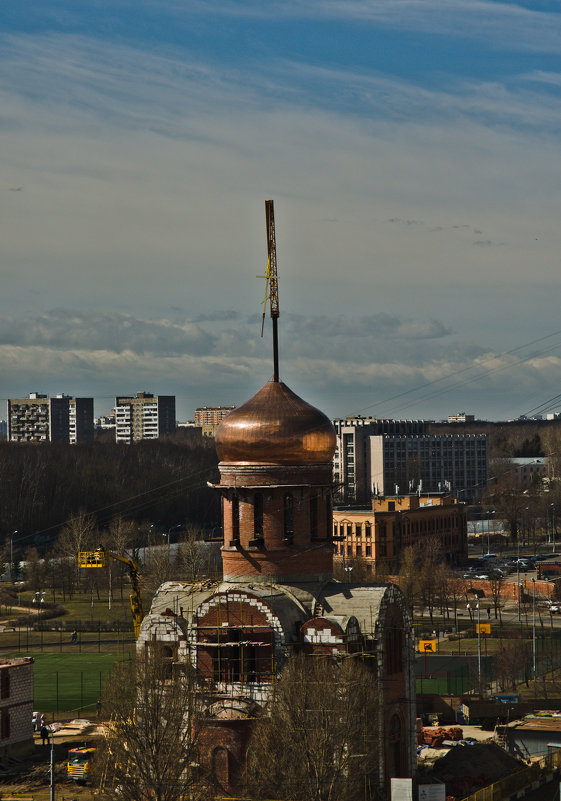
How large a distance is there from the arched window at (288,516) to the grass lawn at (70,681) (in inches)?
847

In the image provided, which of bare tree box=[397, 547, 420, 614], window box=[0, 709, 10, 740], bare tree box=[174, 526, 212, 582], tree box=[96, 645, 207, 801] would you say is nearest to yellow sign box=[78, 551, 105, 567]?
window box=[0, 709, 10, 740]

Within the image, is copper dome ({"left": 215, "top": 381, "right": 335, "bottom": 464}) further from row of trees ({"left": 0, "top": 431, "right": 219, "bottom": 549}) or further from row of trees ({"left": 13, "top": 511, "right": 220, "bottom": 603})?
row of trees ({"left": 0, "top": 431, "right": 219, "bottom": 549})

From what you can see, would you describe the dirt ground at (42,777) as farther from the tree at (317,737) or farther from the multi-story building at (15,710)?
the tree at (317,737)

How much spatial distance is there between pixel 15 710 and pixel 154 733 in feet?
60.1

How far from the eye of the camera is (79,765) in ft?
153

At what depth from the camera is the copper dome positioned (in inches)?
1629

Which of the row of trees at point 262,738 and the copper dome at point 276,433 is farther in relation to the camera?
the copper dome at point 276,433

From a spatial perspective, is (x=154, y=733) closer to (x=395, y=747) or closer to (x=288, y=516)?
(x=395, y=747)

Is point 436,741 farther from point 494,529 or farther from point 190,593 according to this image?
point 494,529

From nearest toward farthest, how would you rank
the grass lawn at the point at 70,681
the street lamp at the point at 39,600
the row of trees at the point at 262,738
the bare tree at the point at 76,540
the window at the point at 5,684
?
the row of trees at the point at 262,738 → the window at the point at 5,684 → the grass lawn at the point at 70,681 → the street lamp at the point at 39,600 → the bare tree at the point at 76,540

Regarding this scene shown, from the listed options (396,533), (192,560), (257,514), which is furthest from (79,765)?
(396,533)

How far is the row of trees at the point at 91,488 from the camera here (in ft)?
502

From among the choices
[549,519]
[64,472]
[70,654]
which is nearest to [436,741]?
[70,654]

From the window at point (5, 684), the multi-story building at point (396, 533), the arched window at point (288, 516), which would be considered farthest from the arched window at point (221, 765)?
the multi-story building at point (396, 533)
